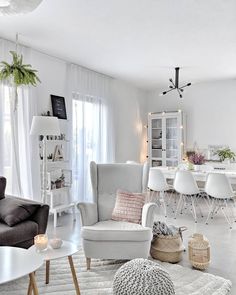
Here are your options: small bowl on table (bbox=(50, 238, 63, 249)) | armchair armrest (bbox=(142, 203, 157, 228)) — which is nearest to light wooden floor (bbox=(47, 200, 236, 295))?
armchair armrest (bbox=(142, 203, 157, 228))

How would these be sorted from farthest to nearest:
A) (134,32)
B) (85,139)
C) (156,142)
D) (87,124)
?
1. (156,142)
2. (87,124)
3. (85,139)
4. (134,32)

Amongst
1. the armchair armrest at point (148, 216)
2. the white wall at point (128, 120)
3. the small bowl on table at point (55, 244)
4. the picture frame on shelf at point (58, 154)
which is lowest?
the small bowl on table at point (55, 244)

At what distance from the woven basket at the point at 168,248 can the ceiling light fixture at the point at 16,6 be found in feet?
8.07

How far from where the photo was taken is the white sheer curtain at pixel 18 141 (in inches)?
162

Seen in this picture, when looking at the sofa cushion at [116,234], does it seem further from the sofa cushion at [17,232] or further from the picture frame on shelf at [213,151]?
the picture frame on shelf at [213,151]

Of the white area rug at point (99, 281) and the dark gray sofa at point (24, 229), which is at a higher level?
the dark gray sofa at point (24, 229)

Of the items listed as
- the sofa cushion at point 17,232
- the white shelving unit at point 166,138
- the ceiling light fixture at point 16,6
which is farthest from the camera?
the white shelving unit at point 166,138

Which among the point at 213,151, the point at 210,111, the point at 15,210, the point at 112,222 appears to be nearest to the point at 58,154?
the point at 15,210

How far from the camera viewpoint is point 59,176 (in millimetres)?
5113

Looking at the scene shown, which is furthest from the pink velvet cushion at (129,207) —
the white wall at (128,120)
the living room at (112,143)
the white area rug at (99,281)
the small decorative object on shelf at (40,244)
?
the white wall at (128,120)

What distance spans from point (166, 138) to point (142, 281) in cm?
576

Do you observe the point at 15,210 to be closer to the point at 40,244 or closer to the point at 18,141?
the point at 40,244

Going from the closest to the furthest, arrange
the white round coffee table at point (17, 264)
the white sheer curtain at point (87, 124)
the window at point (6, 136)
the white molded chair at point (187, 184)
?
the white round coffee table at point (17, 264), the window at point (6, 136), the white molded chair at point (187, 184), the white sheer curtain at point (87, 124)

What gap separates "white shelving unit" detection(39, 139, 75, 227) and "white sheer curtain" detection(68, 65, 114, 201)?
24cm
